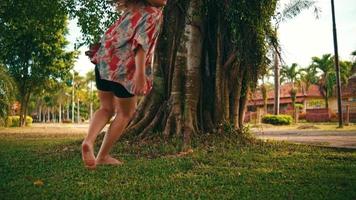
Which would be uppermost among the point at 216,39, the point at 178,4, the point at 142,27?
the point at 178,4

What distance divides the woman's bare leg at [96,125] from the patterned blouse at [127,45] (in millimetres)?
307

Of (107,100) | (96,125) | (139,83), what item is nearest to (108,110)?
(107,100)

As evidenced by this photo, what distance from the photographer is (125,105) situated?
4117mm

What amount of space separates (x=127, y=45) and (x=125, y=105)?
23.2 inches

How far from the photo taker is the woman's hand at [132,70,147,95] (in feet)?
12.5

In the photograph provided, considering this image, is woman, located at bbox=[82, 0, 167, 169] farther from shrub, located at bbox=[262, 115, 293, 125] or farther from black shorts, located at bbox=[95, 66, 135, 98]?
shrub, located at bbox=[262, 115, 293, 125]

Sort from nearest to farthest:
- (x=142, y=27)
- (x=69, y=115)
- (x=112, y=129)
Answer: (x=142, y=27)
(x=112, y=129)
(x=69, y=115)

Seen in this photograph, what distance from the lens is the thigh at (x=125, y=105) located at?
4.09 m

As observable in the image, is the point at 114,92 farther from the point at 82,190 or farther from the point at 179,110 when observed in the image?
the point at 179,110

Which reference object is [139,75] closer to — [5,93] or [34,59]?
[5,93]

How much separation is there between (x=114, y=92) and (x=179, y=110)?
445cm

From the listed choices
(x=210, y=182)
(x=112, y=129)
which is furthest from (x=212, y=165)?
(x=112, y=129)

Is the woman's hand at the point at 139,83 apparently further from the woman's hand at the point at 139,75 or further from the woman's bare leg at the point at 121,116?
the woman's bare leg at the point at 121,116

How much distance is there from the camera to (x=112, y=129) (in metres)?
4.23
